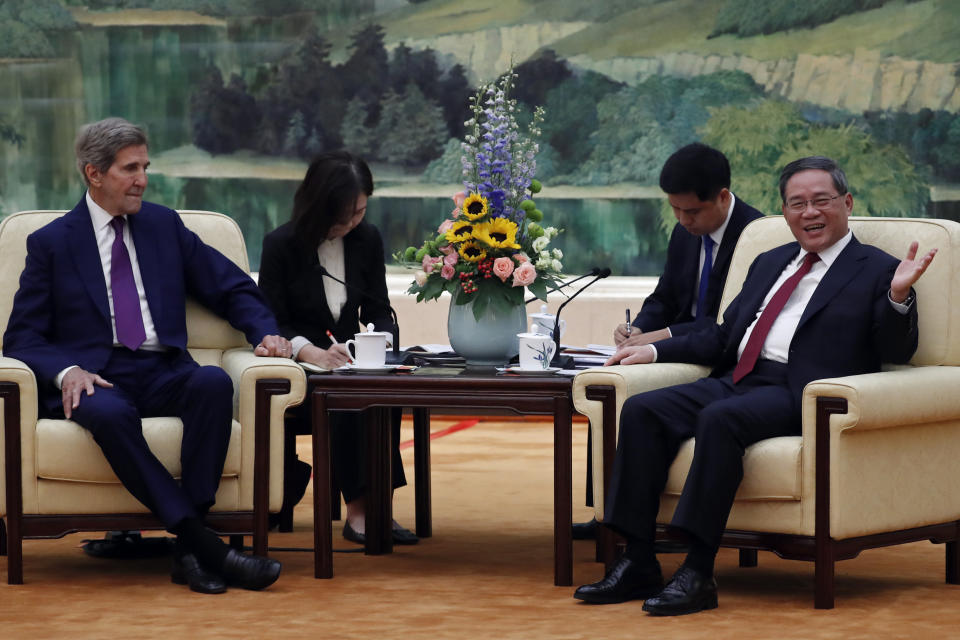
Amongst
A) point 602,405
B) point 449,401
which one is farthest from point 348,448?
point 602,405

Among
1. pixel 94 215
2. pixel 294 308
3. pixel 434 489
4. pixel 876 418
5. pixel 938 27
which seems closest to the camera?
pixel 876 418

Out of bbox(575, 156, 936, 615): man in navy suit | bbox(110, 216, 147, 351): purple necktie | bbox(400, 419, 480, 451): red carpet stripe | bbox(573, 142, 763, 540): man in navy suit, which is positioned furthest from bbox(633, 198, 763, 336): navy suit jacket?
bbox(400, 419, 480, 451): red carpet stripe

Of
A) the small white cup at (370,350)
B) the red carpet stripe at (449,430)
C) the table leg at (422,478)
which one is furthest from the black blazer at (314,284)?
the red carpet stripe at (449,430)

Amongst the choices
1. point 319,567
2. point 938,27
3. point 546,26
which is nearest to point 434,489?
point 319,567

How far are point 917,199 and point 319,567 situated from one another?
16.4 feet

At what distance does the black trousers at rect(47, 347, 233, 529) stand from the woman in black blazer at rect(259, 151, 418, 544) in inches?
20.2

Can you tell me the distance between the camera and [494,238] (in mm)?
4039

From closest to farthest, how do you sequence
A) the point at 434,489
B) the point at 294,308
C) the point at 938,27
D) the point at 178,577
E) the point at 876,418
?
the point at 876,418 → the point at 178,577 → the point at 294,308 → the point at 434,489 → the point at 938,27

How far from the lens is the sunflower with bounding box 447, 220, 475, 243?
13.2 ft

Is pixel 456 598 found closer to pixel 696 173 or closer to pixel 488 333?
pixel 488 333

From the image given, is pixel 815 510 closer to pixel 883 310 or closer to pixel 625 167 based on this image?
pixel 883 310

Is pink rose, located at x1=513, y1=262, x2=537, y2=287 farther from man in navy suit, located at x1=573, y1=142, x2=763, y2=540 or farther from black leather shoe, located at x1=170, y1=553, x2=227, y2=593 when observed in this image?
→ black leather shoe, located at x1=170, y1=553, x2=227, y2=593

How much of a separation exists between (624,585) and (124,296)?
5.36 feet

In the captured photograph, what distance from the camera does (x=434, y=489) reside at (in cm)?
550
